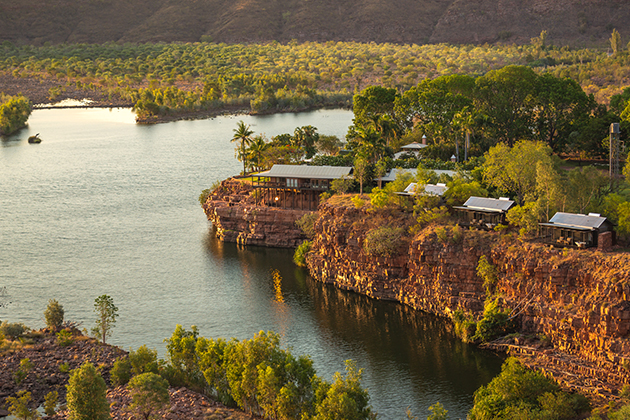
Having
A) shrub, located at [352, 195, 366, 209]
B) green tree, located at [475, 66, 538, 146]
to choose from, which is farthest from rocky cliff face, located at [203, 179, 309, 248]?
green tree, located at [475, 66, 538, 146]

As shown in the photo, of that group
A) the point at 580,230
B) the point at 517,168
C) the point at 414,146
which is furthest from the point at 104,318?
the point at 414,146

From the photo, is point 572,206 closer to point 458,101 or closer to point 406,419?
point 406,419

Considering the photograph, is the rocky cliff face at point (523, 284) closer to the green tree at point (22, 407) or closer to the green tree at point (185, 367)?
the green tree at point (185, 367)

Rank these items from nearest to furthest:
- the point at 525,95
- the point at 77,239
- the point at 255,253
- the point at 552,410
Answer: the point at 552,410 → the point at 255,253 → the point at 77,239 → the point at 525,95

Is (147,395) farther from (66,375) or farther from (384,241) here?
(384,241)

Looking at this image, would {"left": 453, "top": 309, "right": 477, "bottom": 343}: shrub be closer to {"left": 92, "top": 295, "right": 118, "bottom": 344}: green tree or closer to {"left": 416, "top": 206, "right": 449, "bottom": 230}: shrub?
{"left": 416, "top": 206, "right": 449, "bottom": 230}: shrub

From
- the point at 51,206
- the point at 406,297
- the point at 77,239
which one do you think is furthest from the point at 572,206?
the point at 51,206
